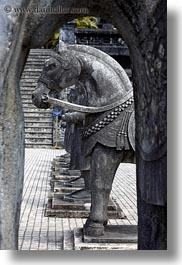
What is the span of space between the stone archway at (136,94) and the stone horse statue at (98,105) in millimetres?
1637

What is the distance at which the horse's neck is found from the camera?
12.1 ft

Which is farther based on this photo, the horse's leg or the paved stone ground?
the paved stone ground

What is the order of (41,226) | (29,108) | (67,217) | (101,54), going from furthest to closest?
(29,108)
(67,217)
(41,226)
(101,54)

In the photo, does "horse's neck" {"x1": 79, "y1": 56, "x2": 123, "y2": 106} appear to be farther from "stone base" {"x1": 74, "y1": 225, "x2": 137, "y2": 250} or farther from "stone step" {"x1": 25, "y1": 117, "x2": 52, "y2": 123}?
"stone step" {"x1": 25, "y1": 117, "x2": 52, "y2": 123}

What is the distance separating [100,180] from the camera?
12.7ft

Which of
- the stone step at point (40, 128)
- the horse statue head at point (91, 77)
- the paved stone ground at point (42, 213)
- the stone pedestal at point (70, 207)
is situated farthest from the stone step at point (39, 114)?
the horse statue head at point (91, 77)

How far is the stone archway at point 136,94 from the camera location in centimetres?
172

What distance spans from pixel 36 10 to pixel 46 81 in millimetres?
1748

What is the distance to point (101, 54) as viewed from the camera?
12.5 ft

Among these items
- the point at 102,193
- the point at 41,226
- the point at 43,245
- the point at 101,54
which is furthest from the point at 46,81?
the point at 41,226

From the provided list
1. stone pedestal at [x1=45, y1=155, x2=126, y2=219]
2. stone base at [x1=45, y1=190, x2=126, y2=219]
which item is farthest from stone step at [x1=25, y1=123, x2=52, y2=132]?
stone base at [x1=45, y1=190, x2=126, y2=219]

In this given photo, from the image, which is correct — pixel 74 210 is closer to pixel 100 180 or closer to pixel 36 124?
pixel 100 180

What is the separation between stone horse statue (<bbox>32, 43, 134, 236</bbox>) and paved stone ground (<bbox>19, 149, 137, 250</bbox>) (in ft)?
1.27

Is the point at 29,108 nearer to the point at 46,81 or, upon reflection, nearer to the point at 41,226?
the point at 41,226
